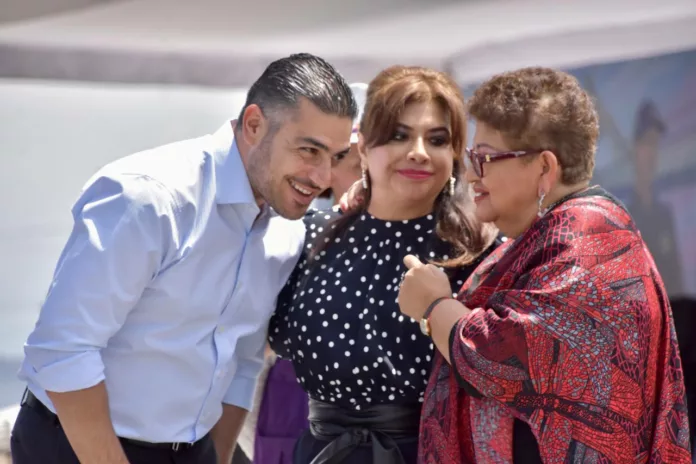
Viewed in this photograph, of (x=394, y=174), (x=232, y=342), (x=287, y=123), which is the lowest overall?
(x=232, y=342)

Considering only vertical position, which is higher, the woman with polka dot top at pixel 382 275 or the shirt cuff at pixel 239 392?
the woman with polka dot top at pixel 382 275

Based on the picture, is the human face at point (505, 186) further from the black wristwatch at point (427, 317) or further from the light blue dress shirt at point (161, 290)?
the light blue dress shirt at point (161, 290)

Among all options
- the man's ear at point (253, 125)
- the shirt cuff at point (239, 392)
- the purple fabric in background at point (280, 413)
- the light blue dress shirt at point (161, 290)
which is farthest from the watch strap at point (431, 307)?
the purple fabric in background at point (280, 413)

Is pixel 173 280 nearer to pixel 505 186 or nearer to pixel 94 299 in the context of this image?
pixel 94 299

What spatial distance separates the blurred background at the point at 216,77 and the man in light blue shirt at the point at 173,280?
6.08 ft

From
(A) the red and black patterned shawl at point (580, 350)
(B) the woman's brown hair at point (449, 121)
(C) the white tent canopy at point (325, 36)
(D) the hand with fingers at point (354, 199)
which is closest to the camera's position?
(A) the red and black patterned shawl at point (580, 350)

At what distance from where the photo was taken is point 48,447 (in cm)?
188

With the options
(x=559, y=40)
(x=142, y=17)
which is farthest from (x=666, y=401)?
(x=142, y=17)

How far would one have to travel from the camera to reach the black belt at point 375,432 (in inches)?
80.4

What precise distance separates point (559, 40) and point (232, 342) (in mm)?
2425

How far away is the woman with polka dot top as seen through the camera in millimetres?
2076

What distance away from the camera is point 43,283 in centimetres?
384

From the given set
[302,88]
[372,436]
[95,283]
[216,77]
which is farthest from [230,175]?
[216,77]

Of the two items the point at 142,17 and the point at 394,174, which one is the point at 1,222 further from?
the point at 394,174
